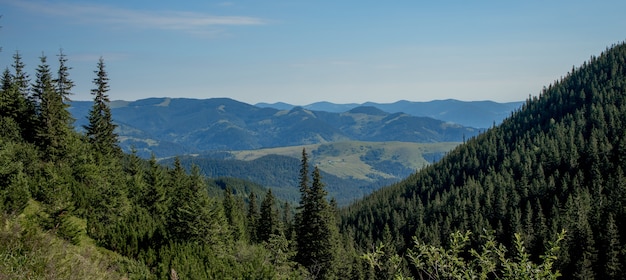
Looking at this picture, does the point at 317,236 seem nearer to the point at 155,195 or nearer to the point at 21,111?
the point at 155,195

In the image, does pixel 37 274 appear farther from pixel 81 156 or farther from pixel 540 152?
pixel 540 152

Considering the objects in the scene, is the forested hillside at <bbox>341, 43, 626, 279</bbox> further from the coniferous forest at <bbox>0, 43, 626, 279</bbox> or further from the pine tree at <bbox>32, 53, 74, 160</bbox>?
the pine tree at <bbox>32, 53, 74, 160</bbox>

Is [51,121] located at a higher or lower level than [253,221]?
higher

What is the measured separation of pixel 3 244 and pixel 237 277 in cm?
1459

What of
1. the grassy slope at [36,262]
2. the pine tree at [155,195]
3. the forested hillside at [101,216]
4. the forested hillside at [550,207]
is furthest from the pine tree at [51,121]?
the forested hillside at [550,207]

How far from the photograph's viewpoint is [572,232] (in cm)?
10025

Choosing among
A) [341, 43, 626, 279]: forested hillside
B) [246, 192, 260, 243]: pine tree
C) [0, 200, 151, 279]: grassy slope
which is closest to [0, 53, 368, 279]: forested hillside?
[0, 200, 151, 279]: grassy slope

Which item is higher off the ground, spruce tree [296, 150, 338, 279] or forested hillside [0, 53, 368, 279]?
forested hillside [0, 53, 368, 279]

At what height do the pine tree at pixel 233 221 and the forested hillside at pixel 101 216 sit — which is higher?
the forested hillside at pixel 101 216

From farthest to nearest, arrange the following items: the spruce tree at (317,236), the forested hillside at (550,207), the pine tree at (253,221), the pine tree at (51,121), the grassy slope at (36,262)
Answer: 1. the forested hillside at (550,207)
2. the pine tree at (253,221)
3. the spruce tree at (317,236)
4. the pine tree at (51,121)
5. the grassy slope at (36,262)

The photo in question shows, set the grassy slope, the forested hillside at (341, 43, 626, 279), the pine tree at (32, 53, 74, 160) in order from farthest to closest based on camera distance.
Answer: the forested hillside at (341, 43, 626, 279), the pine tree at (32, 53, 74, 160), the grassy slope

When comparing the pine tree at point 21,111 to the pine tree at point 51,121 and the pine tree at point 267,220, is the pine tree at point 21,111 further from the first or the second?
the pine tree at point 267,220

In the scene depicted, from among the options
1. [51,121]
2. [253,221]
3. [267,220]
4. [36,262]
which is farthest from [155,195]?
[253,221]

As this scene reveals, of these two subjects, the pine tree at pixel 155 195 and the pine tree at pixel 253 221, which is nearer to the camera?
the pine tree at pixel 155 195
